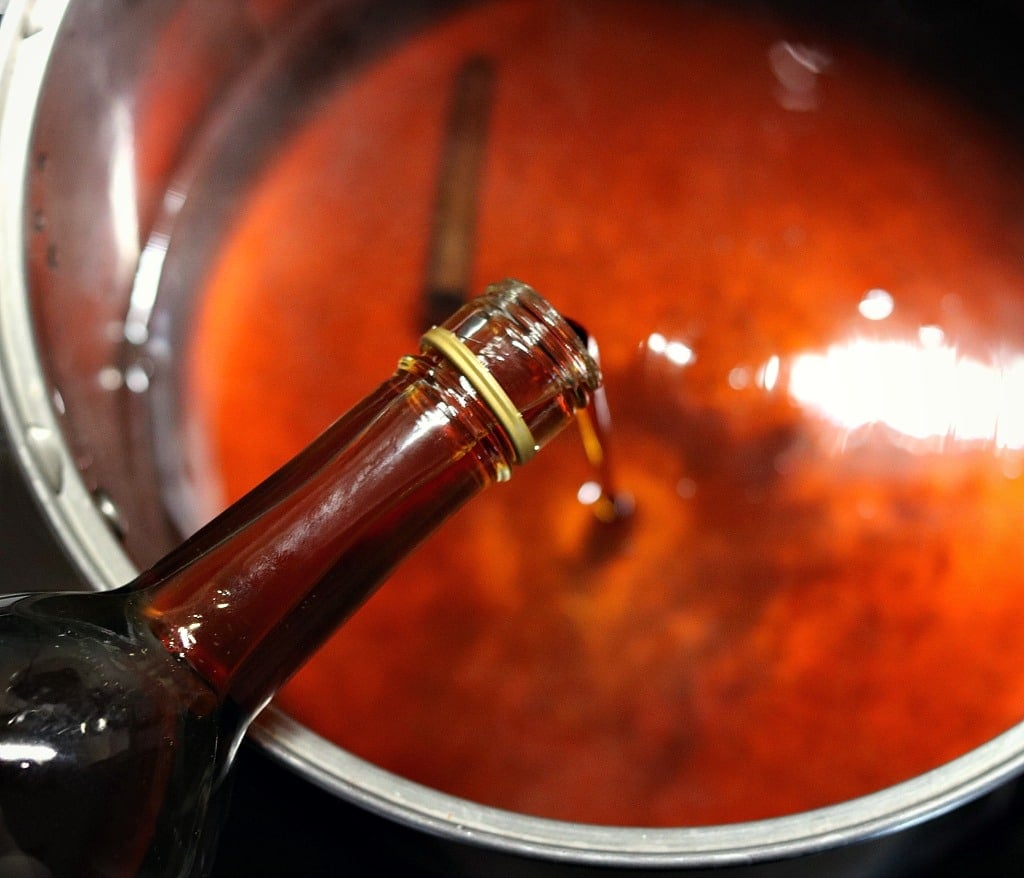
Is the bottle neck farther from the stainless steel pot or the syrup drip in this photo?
the syrup drip

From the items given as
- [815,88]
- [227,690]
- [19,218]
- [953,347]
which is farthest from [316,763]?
[815,88]

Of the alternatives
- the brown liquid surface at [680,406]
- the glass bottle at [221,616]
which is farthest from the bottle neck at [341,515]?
the brown liquid surface at [680,406]

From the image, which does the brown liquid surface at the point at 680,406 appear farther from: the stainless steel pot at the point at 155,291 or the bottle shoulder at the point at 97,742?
the bottle shoulder at the point at 97,742

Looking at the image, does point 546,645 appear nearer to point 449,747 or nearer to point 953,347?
point 449,747

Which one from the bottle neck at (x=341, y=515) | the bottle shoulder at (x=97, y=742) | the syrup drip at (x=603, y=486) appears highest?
the bottle neck at (x=341, y=515)

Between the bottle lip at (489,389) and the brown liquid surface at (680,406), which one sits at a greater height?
the bottle lip at (489,389)

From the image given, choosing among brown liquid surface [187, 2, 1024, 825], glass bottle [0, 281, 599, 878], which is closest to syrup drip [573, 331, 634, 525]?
brown liquid surface [187, 2, 1024, 825]
